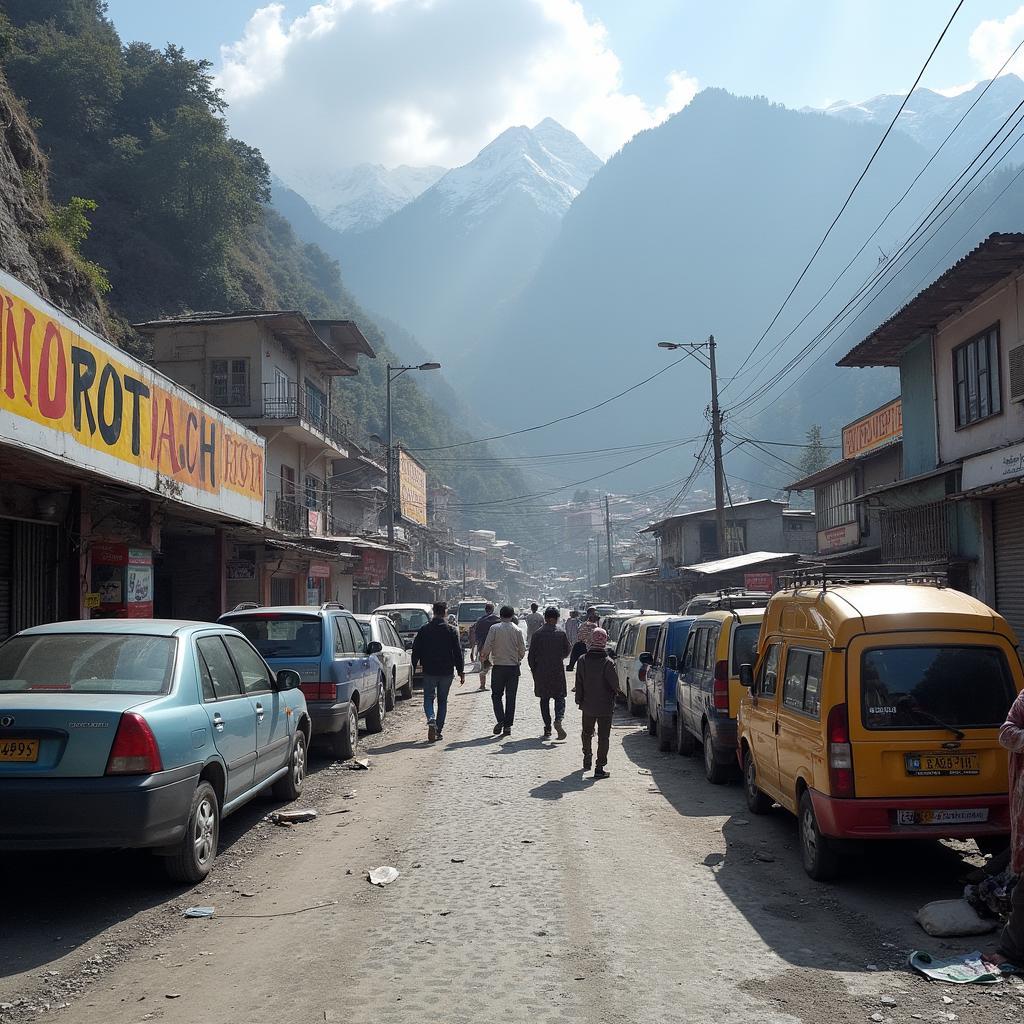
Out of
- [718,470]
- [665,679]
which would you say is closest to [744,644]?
[665,679]

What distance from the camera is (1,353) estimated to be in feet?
29.2

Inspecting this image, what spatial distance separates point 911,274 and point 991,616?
499 feet

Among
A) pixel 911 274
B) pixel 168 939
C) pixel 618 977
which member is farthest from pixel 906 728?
pixel 911 274

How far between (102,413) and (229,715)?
587 centimetres

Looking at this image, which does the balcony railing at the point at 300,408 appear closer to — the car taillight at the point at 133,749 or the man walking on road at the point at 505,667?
the man walking on road at the point at 505,667

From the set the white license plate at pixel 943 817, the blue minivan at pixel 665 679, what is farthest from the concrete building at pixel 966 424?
the white license plate at pixel 943 817

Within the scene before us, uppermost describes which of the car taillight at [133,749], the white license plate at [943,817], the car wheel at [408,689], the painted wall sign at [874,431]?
the painted wall sign at [874,431]

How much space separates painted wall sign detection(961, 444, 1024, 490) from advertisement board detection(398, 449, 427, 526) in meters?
37.5

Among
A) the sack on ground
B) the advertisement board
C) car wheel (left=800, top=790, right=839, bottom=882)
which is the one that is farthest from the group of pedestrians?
the advertisement board

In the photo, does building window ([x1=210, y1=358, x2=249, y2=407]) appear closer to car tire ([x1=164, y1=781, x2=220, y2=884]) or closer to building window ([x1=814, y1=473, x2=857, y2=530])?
building window ([x1=814, y1=473, x2=857, y2=530])

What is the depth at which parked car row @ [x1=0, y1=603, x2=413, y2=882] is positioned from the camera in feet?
18.0

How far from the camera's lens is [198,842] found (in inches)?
252

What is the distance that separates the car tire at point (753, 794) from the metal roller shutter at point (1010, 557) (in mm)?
8386

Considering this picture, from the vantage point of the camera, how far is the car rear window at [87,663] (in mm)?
6191
